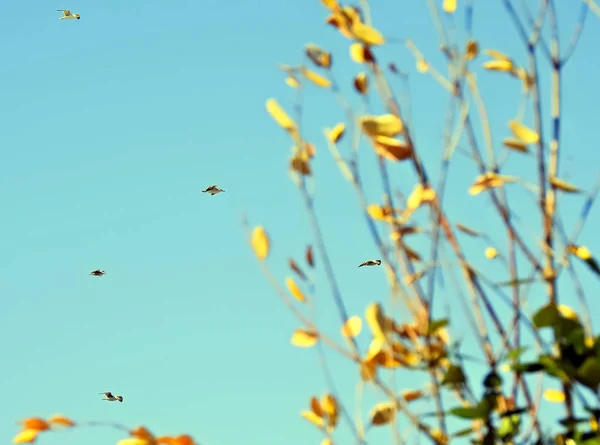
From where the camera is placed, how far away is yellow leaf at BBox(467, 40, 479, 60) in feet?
8.27

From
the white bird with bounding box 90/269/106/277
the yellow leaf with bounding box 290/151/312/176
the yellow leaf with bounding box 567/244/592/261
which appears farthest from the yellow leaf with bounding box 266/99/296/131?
the white bird with bounding box 90/269/106/277

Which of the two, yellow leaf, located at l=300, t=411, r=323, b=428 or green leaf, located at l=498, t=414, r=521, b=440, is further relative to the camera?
yellow leaf, located at l=300, t=411, r=323, b=428

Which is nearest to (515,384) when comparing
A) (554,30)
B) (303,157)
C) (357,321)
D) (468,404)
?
(468,404)

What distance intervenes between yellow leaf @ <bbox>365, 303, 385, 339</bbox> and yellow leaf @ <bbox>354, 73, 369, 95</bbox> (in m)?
0.65

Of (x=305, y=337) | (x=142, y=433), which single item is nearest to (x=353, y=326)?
(x=305, y=337)

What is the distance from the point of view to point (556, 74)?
2420 mm

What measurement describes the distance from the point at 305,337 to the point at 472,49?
3.20ft

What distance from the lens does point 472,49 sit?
99.3 inches

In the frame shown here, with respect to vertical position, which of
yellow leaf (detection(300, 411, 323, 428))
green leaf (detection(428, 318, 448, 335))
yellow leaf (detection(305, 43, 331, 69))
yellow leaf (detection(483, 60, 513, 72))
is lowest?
yellow leaf (detection(300, 411, 323, 428))

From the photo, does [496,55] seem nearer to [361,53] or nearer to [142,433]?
[361,53]

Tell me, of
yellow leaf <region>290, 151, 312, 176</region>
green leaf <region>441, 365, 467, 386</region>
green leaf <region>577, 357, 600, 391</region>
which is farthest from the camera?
yellow leaf <region>290, 151, 312, 176</region>

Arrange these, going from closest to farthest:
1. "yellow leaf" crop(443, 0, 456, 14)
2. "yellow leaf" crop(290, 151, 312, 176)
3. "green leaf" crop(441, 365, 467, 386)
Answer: "green leaf" crop(441, 365, 467, 386), "yellow leaf" crop(290, 151, 312, 176), "yellow leaf" crop(443, 0, 456, 14)

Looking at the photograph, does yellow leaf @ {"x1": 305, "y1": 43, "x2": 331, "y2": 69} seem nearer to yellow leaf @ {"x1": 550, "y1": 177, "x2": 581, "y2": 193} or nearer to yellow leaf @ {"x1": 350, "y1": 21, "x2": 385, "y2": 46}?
yellow leaf @ {"x1": 350, "y1": 21, "x2": 385, "y2": 46}

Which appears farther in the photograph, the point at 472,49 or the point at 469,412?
the point at 472,49
